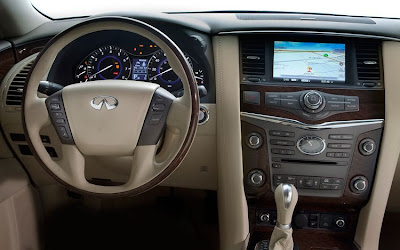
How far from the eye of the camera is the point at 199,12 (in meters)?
1.95

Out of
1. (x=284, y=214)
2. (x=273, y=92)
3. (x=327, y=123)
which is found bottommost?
(x=284, y=214)

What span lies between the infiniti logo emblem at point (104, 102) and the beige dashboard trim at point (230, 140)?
0.45 m

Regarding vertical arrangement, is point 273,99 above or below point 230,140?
above

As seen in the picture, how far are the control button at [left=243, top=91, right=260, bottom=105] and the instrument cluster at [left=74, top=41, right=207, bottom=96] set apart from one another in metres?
0.15

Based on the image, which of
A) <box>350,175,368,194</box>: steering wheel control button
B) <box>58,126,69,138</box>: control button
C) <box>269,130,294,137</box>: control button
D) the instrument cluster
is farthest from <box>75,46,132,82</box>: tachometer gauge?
<box>350,175,368,194</box>: steering wheel control button

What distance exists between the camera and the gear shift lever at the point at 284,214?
1528mm

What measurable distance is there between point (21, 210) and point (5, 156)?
0.71 ft

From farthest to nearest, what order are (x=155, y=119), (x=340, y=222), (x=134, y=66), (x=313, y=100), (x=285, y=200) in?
(x=340, y=222) → (x=134, y=66) → (x=313, y=100) → (x=285, y=200) → (x=155, y=119)

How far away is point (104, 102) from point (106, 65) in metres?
0.46

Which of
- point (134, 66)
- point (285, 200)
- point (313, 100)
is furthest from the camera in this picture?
point (134, 66)

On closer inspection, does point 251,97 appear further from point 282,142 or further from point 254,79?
point 282,142

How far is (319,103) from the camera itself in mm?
1666

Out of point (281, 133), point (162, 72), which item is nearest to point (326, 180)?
point (281, 133)

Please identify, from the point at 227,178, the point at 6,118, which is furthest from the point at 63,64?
the point at 227,178
